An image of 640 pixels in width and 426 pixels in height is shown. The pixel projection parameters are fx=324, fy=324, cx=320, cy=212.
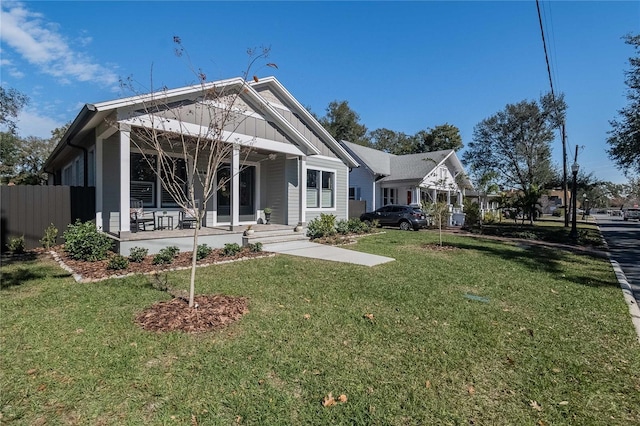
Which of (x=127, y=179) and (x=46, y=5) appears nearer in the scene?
(x=127, y=179)

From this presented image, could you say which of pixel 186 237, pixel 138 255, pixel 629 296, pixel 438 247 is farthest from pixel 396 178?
pixel 138 255

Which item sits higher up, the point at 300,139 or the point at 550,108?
the point at 550,108

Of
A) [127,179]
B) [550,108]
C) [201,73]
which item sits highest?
[550,108]

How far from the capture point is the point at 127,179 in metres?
8.04

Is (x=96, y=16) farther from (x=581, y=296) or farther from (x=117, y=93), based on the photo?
(x=581, y=296)

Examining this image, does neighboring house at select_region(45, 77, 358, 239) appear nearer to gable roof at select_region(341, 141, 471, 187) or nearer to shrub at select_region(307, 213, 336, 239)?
shrub at select_region(307, 213, 336, 239)

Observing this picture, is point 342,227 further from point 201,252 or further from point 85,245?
point 85,245

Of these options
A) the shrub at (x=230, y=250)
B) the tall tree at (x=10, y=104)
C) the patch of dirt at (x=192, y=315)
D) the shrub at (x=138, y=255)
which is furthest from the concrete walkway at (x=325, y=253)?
the tall tree at (x=10, y=104)

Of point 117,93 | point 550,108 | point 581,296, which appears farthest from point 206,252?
point 550,108

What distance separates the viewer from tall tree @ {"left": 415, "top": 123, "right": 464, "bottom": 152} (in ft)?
145

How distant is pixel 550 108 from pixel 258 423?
38.9 metres

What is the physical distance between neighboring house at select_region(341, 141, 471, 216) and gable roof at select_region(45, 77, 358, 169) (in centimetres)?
930

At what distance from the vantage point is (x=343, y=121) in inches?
1770

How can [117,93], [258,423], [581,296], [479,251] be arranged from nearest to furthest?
[258,423] < [581,296] < [117,93] < [479,251]
